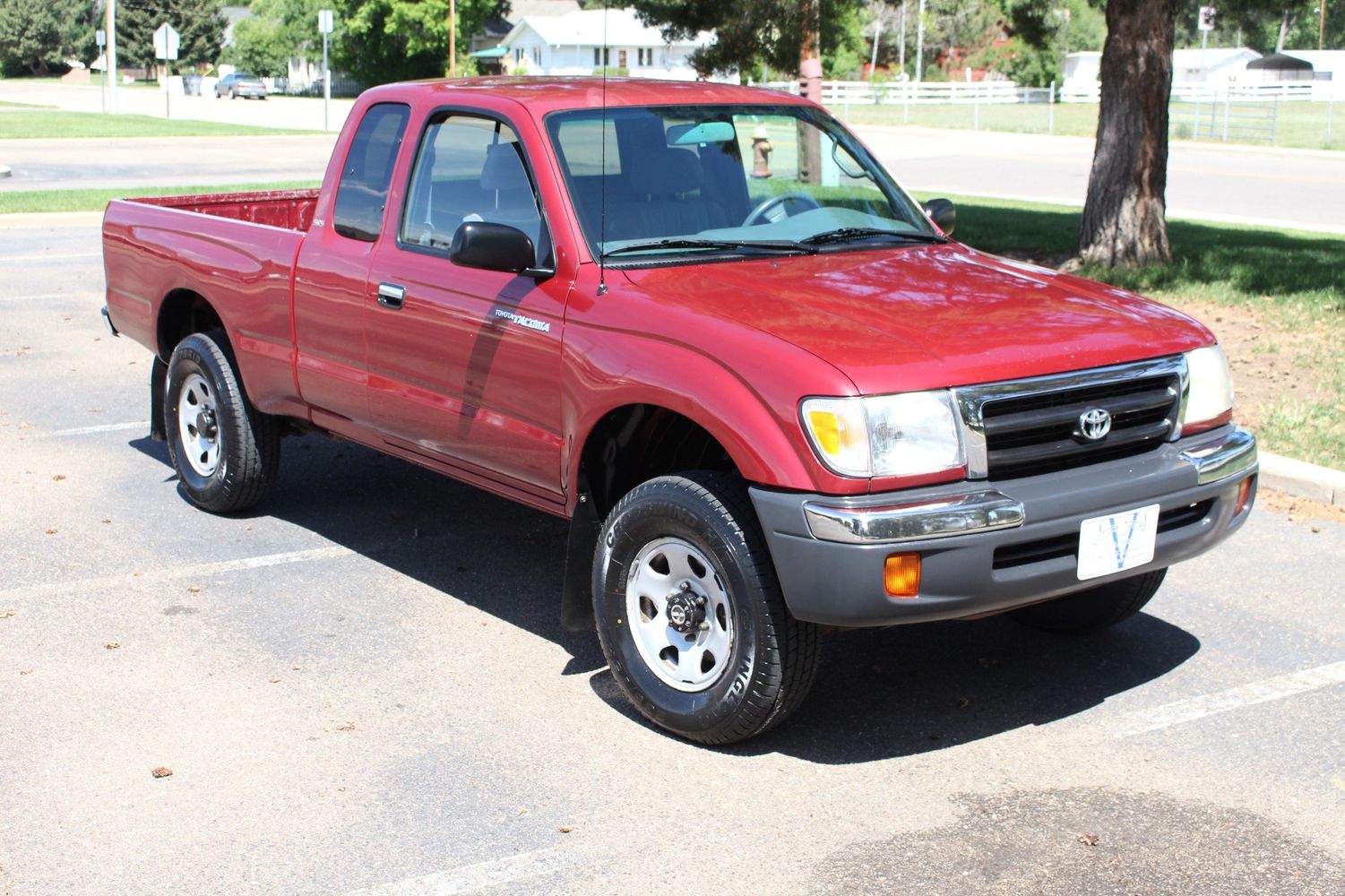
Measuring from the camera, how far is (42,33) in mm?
95375

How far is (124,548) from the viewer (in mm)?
6777

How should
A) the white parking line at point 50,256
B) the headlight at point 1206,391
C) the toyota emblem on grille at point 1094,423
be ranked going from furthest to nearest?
the white parking line at point 50,256
the headlight at point 1206,391
the toyota emblem on grille at point 1094,423

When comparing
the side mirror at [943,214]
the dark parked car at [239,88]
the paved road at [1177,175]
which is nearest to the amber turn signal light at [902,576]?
the side mirror at [943,214]

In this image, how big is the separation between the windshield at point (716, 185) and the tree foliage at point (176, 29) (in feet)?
309

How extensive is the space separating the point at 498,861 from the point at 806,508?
4.09 ft

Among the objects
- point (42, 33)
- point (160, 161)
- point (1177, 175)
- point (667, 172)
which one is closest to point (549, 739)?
point (667, 172)

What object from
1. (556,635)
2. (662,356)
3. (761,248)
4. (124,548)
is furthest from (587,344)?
(124,548)

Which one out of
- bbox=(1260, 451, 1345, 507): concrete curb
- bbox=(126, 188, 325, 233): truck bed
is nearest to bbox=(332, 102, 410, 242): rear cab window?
bbox=(126, 188, 325, 233): truck bed

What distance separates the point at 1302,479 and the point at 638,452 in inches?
160

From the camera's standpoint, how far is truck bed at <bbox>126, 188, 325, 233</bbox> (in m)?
8.14

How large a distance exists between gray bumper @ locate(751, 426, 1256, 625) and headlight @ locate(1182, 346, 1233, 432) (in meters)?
0.45

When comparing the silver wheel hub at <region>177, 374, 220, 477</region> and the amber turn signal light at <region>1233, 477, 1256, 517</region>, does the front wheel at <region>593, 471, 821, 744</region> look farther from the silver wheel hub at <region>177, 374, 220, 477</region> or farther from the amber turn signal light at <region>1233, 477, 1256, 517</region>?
the silver wheel hub at <region>177, 374, 220, 477</region>

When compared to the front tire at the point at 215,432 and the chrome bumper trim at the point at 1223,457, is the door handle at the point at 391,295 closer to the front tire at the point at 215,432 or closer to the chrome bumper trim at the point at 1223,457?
the front tire at the point at 215,432

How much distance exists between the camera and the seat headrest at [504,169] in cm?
555
